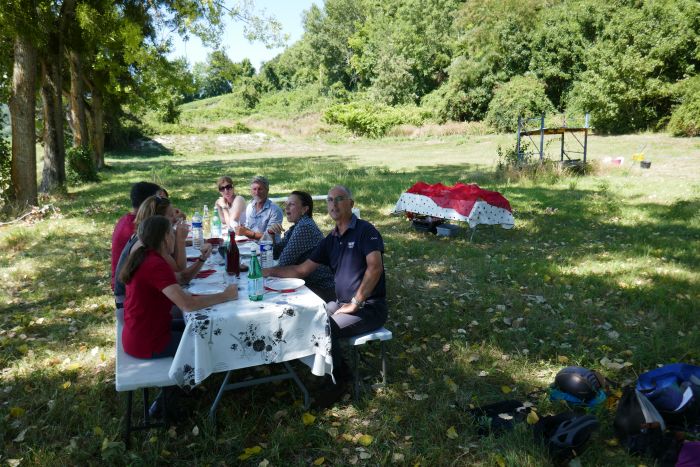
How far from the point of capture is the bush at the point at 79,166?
677 inches

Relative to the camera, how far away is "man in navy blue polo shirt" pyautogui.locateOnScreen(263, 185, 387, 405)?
3.83 meters

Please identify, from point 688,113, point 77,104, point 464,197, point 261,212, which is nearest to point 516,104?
point 688,113

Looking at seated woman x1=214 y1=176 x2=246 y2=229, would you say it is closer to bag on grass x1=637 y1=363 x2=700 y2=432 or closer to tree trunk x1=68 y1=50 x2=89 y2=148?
bag on grass x1=637 y1=363 x2=700 y2=432

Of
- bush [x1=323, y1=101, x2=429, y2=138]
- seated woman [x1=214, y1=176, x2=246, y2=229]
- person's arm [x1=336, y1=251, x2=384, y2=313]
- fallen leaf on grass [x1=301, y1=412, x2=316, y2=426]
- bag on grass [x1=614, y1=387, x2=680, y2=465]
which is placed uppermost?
bush [x1=323, y1=101, x2=429, y2=138]

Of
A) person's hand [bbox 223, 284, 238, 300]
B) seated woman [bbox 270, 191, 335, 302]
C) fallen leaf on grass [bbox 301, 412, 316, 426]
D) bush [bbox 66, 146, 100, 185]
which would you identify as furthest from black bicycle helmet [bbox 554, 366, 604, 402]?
bush [bbox 66, 146, 100, 185]

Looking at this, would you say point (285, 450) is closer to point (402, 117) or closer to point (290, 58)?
point (402, 117)

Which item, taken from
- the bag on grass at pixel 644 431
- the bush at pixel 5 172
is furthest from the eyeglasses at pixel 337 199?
the bush at pixel 5 172

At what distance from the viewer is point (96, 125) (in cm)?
2252

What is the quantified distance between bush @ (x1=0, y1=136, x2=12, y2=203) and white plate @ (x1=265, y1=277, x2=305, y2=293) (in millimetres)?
9799

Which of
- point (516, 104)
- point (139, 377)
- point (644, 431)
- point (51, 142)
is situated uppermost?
point (516, 104)

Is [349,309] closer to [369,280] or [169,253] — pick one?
[369,280]

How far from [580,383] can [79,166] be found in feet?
58.6

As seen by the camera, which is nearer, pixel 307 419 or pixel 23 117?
pixel 307 419

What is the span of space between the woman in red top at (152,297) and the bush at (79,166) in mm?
16050
